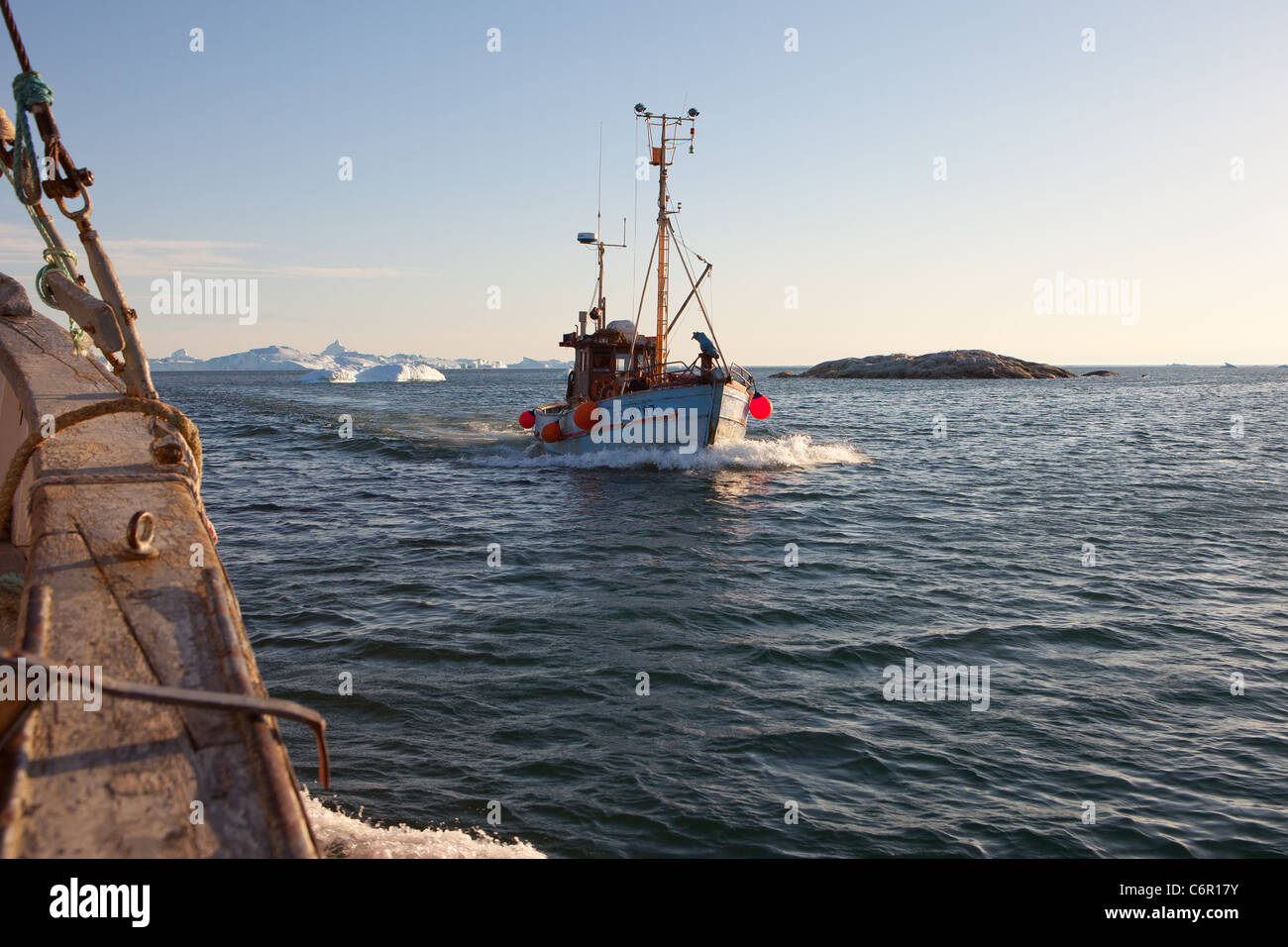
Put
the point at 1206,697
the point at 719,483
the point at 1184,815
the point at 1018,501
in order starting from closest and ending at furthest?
the point at 1184,815
the point at 1206,697
the point at 1018,501
the point at 719,483

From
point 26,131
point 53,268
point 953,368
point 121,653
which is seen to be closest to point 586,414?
point 53,268

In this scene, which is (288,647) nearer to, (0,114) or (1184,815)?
(0,114)

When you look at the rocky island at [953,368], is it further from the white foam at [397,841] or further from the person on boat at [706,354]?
the white foam at [397,841]

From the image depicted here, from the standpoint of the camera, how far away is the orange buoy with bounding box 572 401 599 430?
2619 centimetres

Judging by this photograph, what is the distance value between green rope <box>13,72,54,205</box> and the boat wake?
22.0 m

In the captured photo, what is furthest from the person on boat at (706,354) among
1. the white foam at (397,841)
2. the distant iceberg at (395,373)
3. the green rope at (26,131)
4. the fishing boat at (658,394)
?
the distant iceberg at (395,373)

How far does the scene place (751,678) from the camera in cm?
871

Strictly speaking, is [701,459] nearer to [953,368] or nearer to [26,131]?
[26,131]

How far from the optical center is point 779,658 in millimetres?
9359

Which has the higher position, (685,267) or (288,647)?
(685,267)

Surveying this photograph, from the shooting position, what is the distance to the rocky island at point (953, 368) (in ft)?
444

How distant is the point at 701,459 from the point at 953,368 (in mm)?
123494
